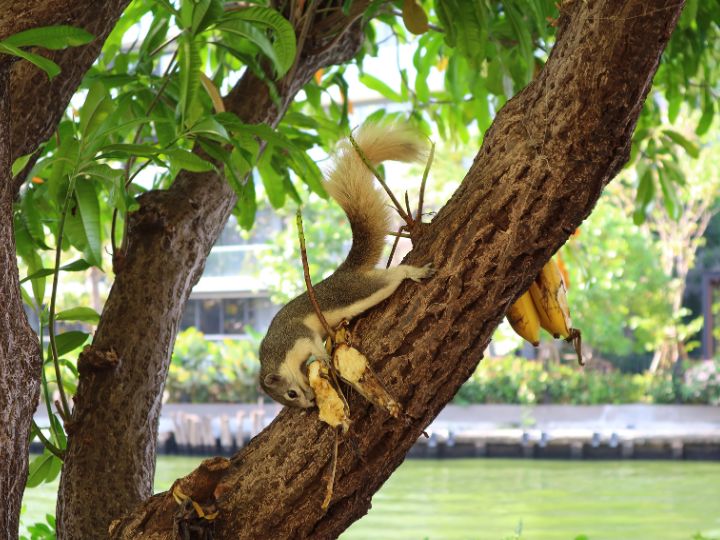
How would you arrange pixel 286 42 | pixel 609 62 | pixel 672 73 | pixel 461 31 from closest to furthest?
pixel 609 62
pixel 286 42
pixel 461 31
pixel 672 73

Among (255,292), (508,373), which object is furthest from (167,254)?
(255,292)

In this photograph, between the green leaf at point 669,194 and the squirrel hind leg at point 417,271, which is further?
the green leaf at point 669,194

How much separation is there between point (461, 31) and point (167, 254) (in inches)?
19.6

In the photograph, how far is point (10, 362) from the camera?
86cm

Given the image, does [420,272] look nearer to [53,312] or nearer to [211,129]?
[211,129]

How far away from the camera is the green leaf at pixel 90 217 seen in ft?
3.34

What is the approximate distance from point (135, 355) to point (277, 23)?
47 cm

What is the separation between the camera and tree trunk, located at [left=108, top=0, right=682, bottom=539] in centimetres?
71

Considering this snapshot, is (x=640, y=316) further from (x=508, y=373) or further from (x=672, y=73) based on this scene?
(x=672, y=73)

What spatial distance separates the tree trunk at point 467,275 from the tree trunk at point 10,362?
5.2 inches

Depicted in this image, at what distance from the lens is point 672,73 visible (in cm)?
186

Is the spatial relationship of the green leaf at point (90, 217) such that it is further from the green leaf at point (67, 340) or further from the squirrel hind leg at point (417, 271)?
A: the squirrel hind leg at point (417, 271)

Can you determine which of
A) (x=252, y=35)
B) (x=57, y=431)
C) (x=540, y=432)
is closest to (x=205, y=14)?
(x=252, y=35)

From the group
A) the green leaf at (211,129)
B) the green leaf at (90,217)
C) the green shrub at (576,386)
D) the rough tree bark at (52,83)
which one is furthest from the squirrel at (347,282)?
the green shrub at (576,386)
